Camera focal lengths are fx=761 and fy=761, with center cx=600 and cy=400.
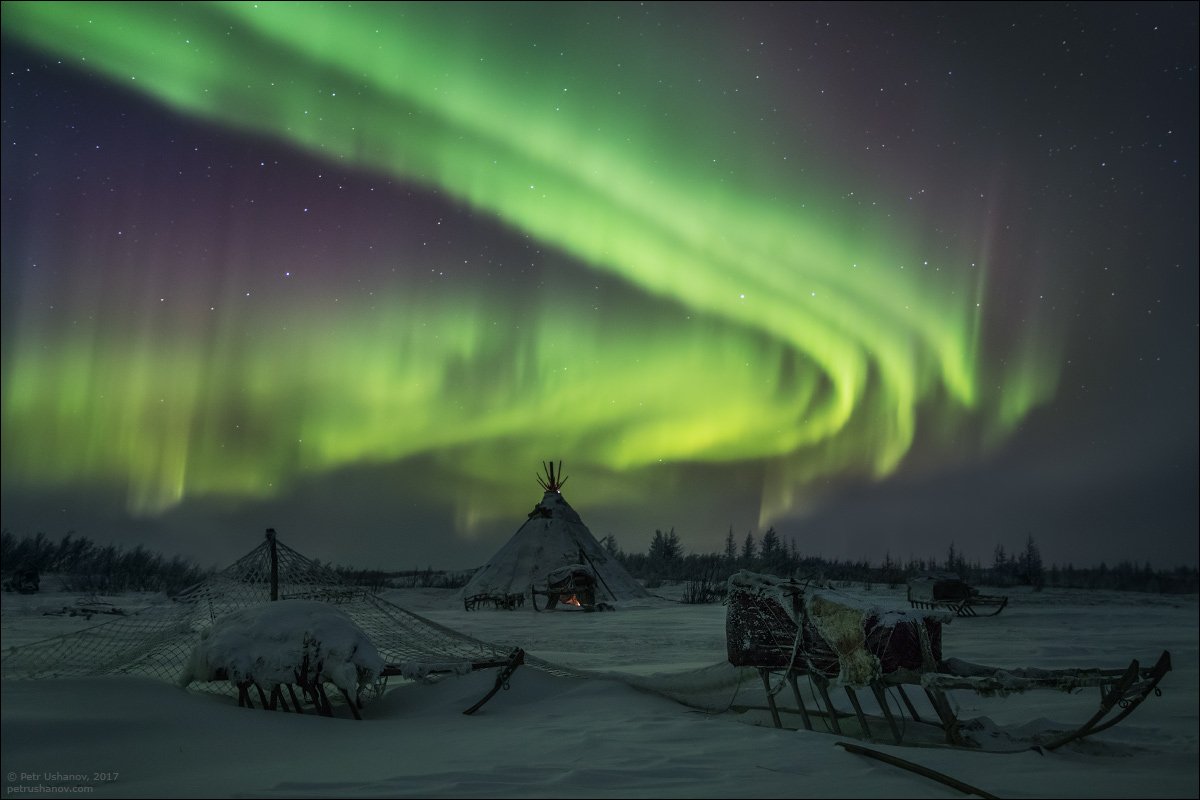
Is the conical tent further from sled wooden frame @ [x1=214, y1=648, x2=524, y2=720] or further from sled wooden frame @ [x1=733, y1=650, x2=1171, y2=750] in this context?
sled wooden frame @ [x1=733, y1=650, x2=1171, y2=750]

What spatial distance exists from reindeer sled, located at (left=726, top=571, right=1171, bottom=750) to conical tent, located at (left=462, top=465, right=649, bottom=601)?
70.1ft

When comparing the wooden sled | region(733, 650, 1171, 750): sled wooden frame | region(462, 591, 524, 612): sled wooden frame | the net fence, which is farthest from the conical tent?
region(733, 650, 1171, 750): sled wooden frame

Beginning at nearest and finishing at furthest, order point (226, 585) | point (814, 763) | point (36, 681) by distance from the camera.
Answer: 1. point (814, 763)
2. point (36, 681)
3. point (226, 585)

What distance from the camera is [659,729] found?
701 centimetres

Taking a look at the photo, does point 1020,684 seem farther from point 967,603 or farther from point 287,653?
point 967,603

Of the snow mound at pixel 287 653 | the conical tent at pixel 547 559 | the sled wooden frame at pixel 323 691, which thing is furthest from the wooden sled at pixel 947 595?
the snow mound at pixel 287 653

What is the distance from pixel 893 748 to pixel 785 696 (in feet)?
11.3

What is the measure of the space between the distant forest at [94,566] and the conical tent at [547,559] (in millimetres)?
10860

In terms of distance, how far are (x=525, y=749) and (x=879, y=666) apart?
3243 mm

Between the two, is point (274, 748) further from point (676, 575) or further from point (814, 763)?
point (676, 575)

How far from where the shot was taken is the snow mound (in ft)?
25.0

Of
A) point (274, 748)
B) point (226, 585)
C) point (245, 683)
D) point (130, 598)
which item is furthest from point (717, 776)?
point (130, 598)

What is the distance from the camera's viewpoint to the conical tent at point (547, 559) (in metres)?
30.5

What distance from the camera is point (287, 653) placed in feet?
25.3
